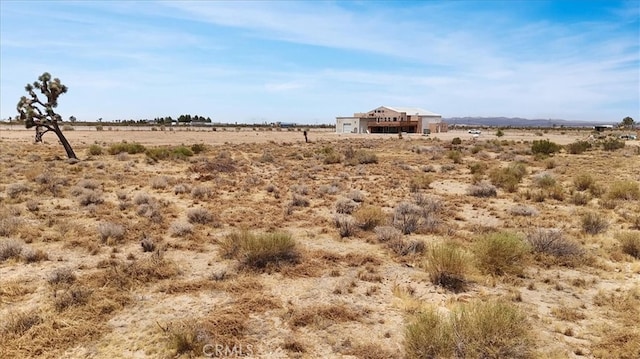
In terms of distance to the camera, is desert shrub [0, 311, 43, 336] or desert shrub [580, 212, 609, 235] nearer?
desert shrub [0, 311, 43, 336]

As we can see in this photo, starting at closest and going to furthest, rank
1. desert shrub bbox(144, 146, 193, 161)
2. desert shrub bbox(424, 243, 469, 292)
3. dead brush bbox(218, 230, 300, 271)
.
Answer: desert shrub bbox(424, 243, 469, 292), dead brush bbox(218, 230, 300, 271), desert shrub bbox(144, 146, 193, 161)

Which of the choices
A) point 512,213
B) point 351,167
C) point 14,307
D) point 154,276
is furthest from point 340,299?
point 351,167

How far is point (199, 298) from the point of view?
7914 millimetres

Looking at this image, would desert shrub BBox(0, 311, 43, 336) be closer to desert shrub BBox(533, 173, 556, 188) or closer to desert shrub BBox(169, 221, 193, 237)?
desert shrub BBox(169, 221, 193, 237)

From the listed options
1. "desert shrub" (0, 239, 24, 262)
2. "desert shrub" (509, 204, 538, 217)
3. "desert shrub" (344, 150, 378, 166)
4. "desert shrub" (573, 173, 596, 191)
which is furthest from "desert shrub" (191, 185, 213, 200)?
"desert shrub" (573, 173, 596, 191)

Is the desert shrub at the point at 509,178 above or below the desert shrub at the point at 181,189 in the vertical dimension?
above

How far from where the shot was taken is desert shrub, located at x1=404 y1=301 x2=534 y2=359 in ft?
18.5

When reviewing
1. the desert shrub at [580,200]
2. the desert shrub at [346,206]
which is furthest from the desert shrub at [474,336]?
the desert shrub at [580,200]

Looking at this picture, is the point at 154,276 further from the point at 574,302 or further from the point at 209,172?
the point at 209,172

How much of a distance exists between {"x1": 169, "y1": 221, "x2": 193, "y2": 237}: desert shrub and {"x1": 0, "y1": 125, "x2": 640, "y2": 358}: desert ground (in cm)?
4

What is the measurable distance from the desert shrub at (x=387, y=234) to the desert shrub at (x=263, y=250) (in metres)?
2.68

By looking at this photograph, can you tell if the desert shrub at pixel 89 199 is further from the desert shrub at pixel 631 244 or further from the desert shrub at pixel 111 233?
the desert shrub at pixel 631 244

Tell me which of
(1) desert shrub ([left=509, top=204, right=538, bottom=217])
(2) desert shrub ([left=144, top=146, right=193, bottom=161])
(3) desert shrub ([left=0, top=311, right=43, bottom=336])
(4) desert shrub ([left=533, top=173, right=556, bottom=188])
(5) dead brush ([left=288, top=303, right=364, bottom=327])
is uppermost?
(2) desert shrub ([left=144, top=146, right=193, bottom=161])

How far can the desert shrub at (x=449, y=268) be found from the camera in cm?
859
